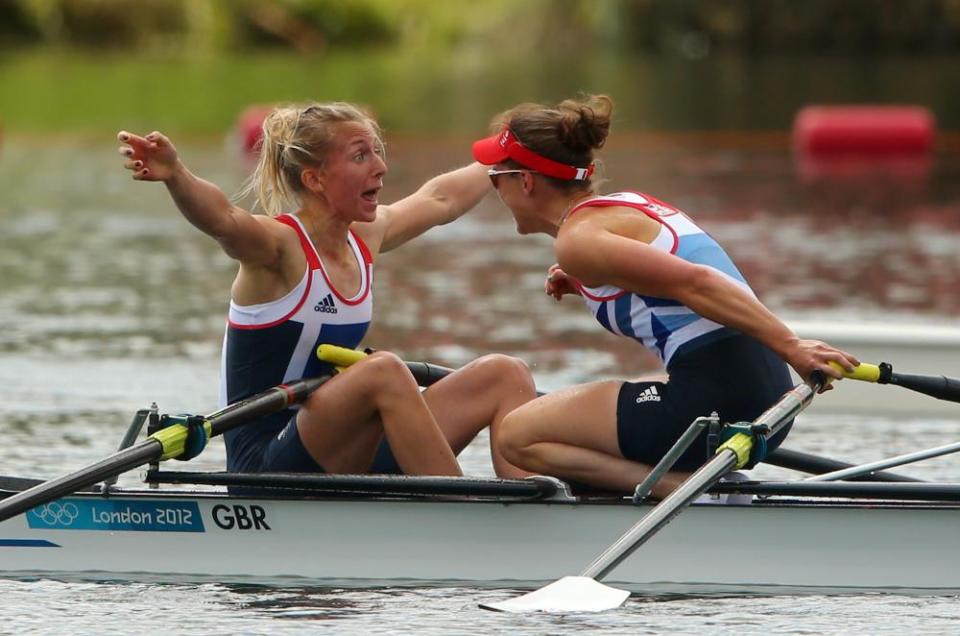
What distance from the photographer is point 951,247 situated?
18.6 m

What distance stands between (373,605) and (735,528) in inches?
49.8

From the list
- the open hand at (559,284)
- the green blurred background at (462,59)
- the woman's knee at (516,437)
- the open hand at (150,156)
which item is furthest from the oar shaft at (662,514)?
the green blurred background at (462,59)

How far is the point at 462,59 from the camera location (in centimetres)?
5825

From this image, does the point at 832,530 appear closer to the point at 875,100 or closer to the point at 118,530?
the point at 118,530

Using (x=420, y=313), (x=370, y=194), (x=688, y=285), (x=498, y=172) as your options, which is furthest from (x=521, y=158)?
(x=420, y=313)

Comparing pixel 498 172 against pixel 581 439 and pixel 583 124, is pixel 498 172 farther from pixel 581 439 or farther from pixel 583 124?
pixel 581 439

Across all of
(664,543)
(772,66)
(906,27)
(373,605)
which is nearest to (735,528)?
(664,543)

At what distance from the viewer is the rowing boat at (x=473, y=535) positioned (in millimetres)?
6723

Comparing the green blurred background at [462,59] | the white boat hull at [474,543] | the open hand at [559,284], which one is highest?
the green blurred background at [462,59]

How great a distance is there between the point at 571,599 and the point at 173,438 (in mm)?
1490

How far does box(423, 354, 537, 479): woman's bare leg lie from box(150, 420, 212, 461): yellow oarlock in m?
0.93

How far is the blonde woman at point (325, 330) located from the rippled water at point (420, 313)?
53 centimetres

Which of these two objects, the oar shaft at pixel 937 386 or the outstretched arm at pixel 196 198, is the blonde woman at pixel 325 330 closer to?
the outstretched arm at pixel 196 198

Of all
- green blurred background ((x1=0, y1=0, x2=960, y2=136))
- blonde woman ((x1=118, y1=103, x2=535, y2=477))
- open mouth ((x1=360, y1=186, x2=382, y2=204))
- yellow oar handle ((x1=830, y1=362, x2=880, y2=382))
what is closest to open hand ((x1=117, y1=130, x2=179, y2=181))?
blonde woman ((x1=118, y1=103, x2=535, y2=477))
